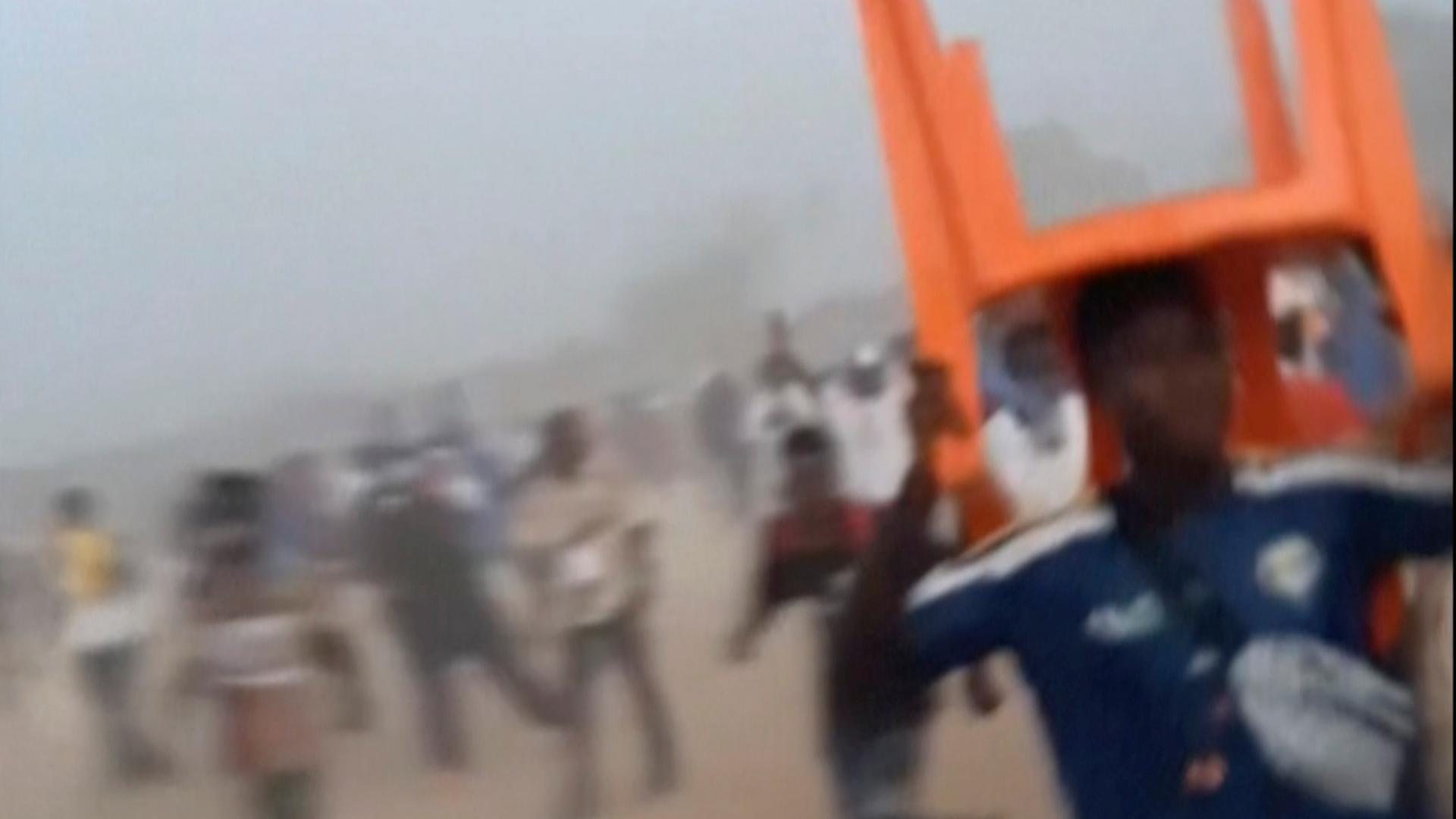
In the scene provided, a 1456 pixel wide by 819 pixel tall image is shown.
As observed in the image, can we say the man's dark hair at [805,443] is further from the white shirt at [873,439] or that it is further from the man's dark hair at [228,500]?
the man's dark hair at [228,500]

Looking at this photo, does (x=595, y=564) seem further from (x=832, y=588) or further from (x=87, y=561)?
(x=87, y=561)

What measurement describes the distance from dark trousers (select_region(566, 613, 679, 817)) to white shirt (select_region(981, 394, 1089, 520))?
0.21 metres

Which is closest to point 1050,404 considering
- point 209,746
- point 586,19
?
point 586,19

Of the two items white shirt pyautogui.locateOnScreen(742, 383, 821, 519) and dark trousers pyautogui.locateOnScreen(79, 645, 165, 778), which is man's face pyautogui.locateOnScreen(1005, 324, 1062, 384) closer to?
white shirt pyautogui.locateOnScreen(742, 383, 821, 519)

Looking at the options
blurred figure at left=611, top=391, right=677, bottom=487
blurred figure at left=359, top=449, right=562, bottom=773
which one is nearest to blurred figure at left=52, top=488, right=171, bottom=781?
blurred figure at left=359, top=449, right=562, bottom=773

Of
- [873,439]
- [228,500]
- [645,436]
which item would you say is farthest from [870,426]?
[228,500]

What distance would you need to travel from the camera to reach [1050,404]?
1103 mm

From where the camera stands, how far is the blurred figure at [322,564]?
1008mm

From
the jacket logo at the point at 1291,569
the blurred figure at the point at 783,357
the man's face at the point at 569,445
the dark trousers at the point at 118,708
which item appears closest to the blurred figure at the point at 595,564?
the man's face at the point at 569,445

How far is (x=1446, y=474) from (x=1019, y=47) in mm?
331

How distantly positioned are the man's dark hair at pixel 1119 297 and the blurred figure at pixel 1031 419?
17 millimetres

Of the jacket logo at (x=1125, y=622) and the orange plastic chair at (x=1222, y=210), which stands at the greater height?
the orange plastic chair at (x=1222, y=210)

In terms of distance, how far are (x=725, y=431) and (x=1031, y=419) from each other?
0.55ft

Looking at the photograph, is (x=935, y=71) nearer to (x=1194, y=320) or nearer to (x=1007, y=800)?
(x=1194, y=320)
